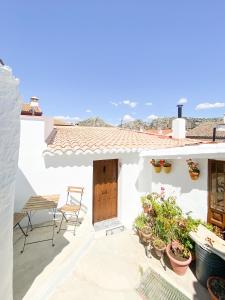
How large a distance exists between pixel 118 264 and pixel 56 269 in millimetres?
2745

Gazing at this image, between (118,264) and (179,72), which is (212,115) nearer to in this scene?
(179,72)

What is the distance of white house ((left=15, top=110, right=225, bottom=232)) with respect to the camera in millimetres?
7625

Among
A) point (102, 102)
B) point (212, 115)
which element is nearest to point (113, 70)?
point (102, 102)

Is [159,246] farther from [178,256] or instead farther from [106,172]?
[106,172]

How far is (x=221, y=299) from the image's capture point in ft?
17.7

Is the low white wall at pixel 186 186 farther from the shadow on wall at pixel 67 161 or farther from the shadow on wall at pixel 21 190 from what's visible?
the shadow on wall at pixel 21 190

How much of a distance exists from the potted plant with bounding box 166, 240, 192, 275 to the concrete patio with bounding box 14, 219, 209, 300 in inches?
11.6

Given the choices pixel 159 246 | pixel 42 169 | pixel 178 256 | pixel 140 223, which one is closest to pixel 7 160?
pixel 42 169

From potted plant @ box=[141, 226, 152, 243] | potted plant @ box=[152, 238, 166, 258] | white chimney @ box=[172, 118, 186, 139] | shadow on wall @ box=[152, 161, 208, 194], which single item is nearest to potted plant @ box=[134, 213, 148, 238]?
potted plant @ box=[141, 226, 152, 243]

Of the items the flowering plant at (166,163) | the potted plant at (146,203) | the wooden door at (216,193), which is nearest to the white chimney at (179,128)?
the flowering plant at (166,163)

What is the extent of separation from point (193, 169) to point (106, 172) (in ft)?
15.0

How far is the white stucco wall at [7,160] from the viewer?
306 cm

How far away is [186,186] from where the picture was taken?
28.2 ft

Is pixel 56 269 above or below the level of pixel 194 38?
below
